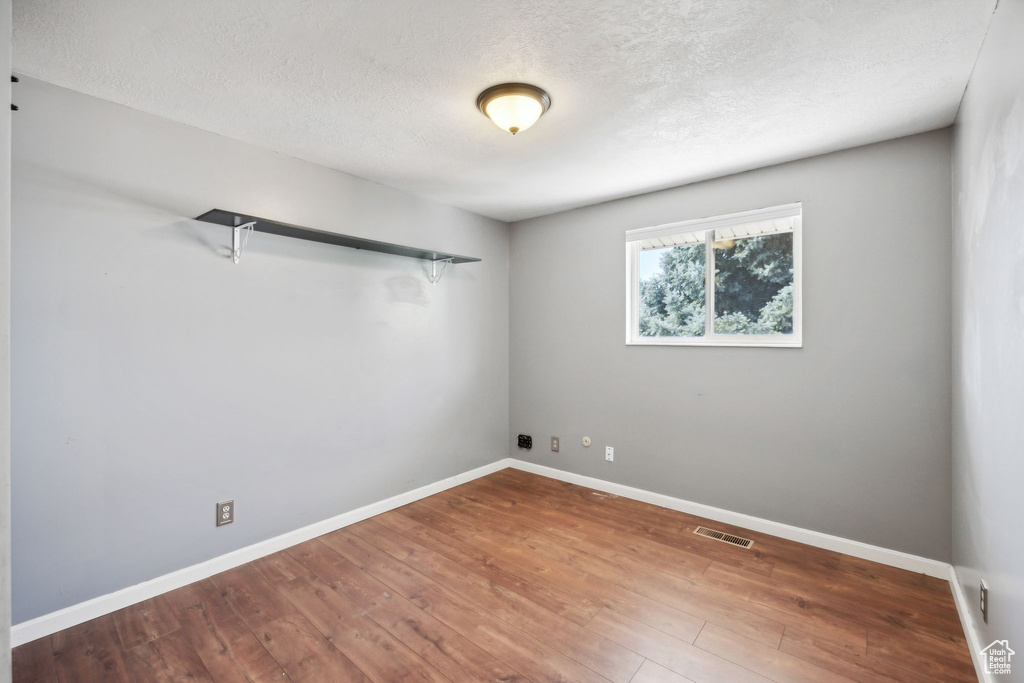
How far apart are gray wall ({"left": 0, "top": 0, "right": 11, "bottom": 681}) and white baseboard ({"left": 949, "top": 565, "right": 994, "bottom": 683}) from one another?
3.15 metres

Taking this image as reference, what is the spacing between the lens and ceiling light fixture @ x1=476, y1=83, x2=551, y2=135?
2.03 m

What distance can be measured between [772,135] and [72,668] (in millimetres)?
4042

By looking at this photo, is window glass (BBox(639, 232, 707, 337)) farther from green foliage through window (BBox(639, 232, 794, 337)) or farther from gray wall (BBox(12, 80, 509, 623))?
gray wall (BBox(12, 80, 509, 623))

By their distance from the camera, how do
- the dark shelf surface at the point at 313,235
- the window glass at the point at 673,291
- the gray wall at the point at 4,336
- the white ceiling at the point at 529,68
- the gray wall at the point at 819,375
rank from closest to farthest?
the gray wall at the point at 4,336 → the white ceiling at the point at 529,68 → the dark shelf surface at the point at 313,235 → the gray wall at the point at 819,375 → the window glass at the point at 673,291

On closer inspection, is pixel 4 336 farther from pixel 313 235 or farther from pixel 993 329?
pixel 993 329

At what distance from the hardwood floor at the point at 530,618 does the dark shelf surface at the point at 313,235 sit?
6.25ft

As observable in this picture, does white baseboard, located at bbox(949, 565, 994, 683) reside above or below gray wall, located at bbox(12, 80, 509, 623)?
below

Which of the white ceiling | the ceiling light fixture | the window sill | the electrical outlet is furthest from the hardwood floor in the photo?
the white ceiling

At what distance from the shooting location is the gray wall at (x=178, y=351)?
2.00 metres

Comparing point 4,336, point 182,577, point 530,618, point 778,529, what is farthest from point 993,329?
point 182,577

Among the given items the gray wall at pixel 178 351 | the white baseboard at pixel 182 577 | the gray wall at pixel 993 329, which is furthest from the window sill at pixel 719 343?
the white baseboard at pixel 182 577

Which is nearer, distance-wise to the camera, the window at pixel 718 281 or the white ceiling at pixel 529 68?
the white ceiling at pixel 529 68

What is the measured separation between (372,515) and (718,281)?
9.83ft

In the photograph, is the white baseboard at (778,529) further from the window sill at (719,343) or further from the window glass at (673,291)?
the window glass at (673,291)
